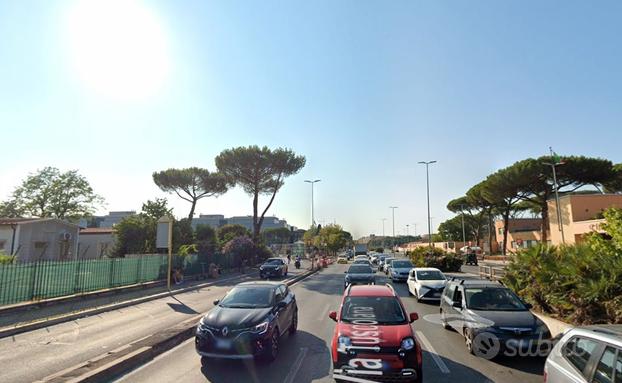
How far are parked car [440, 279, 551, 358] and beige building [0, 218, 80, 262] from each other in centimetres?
3344

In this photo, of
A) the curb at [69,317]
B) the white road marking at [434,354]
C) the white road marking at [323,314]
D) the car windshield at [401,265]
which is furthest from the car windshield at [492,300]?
the car windshield at [401,265]

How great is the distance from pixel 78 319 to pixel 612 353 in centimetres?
1407

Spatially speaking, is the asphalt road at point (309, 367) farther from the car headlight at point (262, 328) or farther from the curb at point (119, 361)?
the car headlight at point (262, 328)

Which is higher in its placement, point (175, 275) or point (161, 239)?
point (161, 239)

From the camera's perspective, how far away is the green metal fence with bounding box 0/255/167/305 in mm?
13391

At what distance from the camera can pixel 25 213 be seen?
49.1m

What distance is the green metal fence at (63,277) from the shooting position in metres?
13.4

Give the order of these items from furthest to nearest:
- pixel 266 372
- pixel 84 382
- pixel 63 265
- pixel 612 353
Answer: pixel 63 265 → pixel 266 372 → pixel 84 382 → pixel 612 353

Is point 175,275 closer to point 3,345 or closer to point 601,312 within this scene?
point 3,345

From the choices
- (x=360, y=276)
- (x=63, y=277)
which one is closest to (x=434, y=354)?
(x=360, y=276)

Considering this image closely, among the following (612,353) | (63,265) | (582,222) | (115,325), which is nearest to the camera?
(612,353)

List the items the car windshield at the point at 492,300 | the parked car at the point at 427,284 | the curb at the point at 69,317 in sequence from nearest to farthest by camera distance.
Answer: the car windshield at the point at 492,300
the curb at the point at 69,317
the parked car at the point at 427,284

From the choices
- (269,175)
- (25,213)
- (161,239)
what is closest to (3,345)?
(161,239)

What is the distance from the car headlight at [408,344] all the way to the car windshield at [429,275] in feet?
36.1
